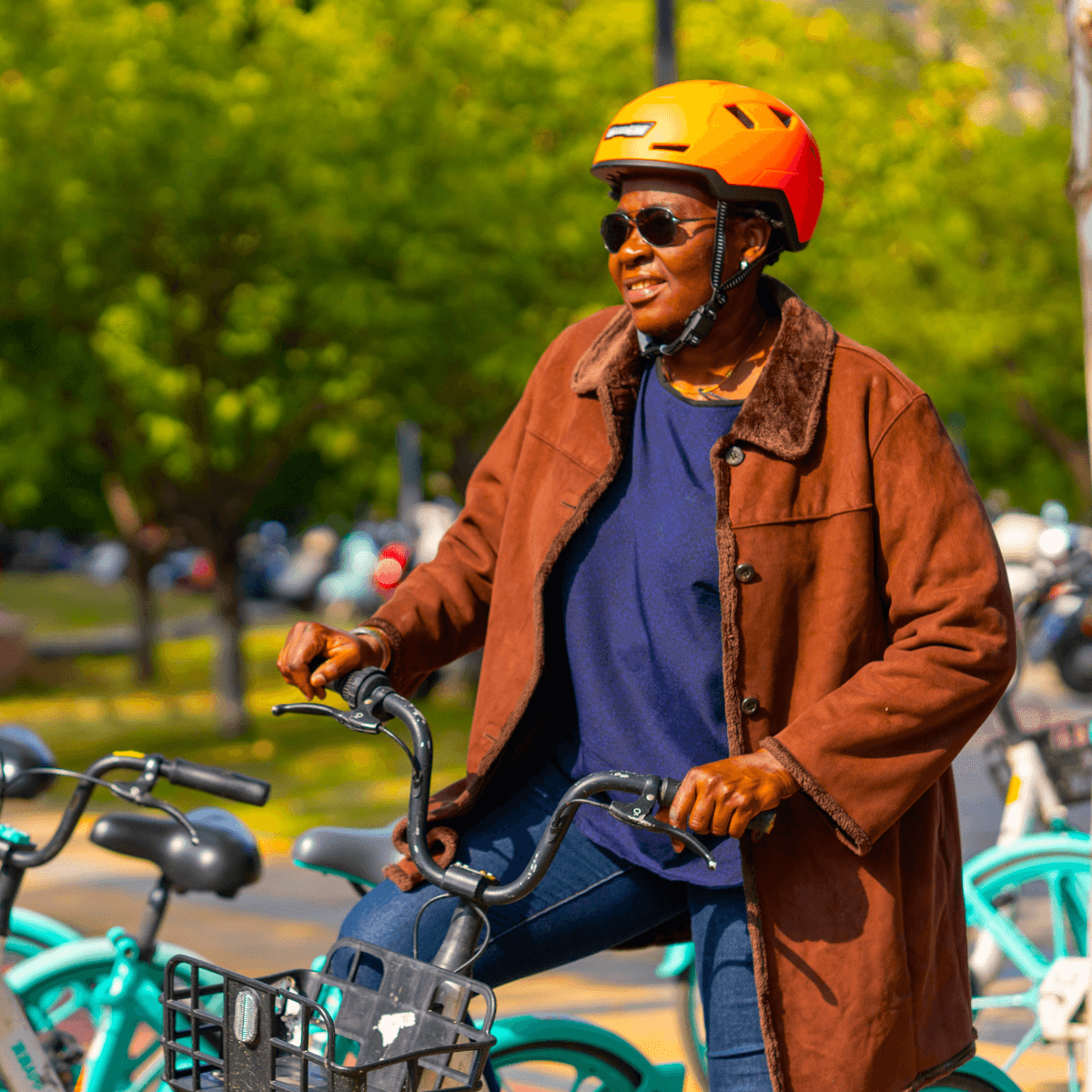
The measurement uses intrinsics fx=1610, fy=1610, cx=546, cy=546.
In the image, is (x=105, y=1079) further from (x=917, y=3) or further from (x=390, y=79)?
(x=917, y=3)

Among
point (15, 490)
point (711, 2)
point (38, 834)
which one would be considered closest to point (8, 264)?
point (15, 490)

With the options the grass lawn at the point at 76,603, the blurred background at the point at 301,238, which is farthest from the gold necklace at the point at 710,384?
the grass lawn at the point at 76,603

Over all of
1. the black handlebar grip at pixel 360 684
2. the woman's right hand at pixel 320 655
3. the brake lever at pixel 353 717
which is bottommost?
the brake lever at pixel 353 717

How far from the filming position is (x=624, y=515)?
2.47 meters

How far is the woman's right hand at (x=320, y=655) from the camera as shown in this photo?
2.46m

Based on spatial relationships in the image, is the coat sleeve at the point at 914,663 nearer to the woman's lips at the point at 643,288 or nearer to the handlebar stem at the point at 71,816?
the woman's lips at the point at 643,288

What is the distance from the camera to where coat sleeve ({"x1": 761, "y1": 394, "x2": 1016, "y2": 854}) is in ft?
7.34

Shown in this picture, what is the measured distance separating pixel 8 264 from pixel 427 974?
8903mm

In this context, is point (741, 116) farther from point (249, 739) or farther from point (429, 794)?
point (249, 739)

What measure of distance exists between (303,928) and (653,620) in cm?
447

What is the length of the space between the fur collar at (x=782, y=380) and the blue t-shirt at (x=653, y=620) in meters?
0.06

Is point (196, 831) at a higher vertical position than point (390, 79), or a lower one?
lower

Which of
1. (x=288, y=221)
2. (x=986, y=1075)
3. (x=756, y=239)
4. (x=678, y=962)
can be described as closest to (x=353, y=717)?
(x=756, y=239)

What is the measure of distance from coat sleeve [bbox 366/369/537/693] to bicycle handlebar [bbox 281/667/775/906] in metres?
0.19
